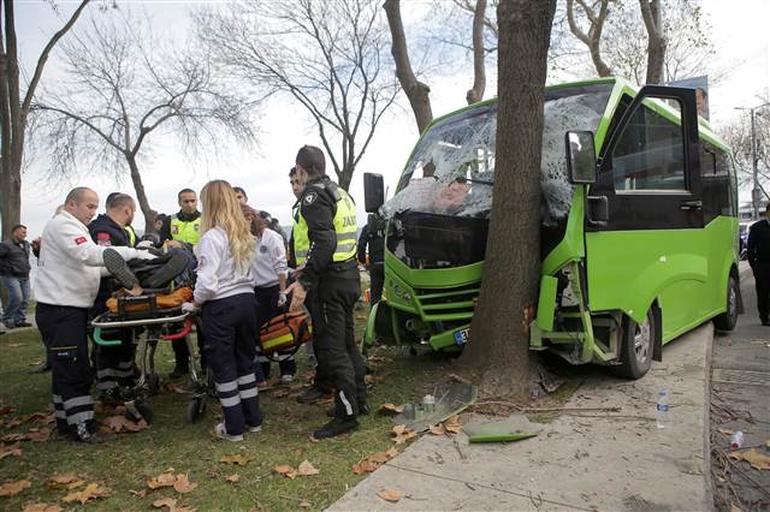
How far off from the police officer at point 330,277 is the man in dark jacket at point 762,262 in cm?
732

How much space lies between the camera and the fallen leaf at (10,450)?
4129 millimetres


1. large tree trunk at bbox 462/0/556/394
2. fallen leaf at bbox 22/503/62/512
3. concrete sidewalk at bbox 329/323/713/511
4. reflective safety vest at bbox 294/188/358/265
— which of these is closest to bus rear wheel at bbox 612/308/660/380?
concrete sidewalk at bbox 329/323/713/511

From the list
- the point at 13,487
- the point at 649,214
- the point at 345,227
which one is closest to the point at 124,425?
the point at 13,487

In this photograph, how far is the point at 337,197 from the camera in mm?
4418

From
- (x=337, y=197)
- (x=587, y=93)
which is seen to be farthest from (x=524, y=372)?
(x=587, y=93)

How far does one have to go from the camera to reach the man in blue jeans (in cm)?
1113

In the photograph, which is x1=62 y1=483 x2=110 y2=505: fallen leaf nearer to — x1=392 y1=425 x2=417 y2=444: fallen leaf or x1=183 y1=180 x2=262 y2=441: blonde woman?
x1=183 y1=180 x2=262 y2=441: blonde woman

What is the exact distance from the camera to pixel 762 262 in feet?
29.5

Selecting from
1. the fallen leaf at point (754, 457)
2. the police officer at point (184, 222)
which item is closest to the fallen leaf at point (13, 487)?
the police officer at point (184, 222)

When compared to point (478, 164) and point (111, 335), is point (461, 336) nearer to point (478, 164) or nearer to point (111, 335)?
point (478, 164)

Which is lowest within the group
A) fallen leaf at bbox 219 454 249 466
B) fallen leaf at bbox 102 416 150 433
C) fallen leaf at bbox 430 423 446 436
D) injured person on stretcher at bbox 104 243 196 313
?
fallen leaf at bbox 219 454 249 466

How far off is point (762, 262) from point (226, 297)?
27.3 ft

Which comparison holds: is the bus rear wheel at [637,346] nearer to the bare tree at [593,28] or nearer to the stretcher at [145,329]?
the stretcher at [145,329]

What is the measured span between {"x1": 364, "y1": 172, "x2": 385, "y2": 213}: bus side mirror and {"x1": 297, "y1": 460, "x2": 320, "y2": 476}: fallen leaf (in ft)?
8.98
